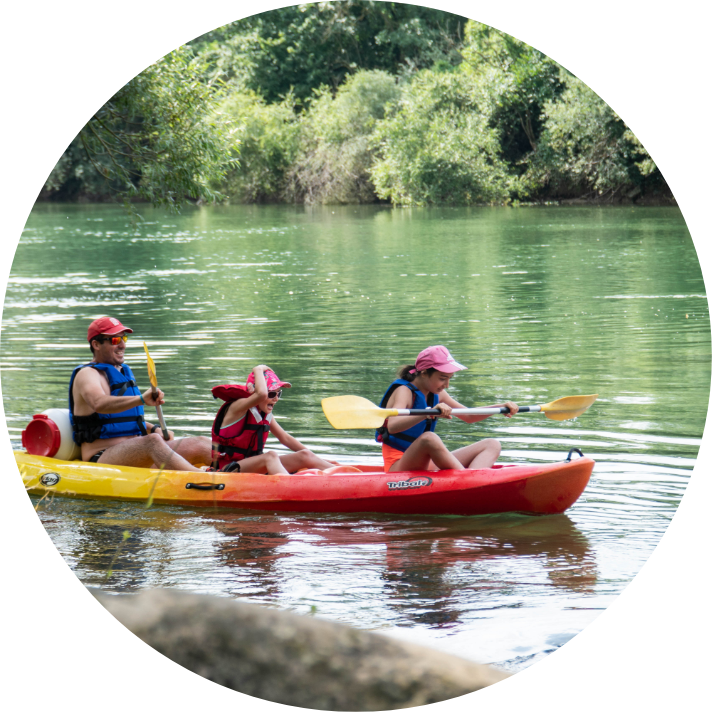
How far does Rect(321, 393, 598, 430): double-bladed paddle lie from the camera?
540 cm

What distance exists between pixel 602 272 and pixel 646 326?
17.0 ft

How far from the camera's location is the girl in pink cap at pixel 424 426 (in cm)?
534

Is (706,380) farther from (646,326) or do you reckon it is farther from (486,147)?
(486,147)

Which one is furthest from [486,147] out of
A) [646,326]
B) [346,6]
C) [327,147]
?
[646,326]

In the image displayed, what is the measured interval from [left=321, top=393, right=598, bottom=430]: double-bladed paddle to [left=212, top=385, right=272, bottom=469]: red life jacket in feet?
1.29

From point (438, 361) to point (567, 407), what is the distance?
3.65ft

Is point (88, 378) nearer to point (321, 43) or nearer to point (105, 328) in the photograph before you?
point (105, 328)

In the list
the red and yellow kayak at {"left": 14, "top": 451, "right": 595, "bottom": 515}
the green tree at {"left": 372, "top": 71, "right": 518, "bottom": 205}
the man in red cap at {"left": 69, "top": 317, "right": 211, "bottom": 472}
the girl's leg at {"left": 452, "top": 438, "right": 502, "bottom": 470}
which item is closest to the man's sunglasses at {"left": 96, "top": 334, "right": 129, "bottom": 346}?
the man in red cap at {"left": 69, "top": 317, "right": 211, "bottom": 472}

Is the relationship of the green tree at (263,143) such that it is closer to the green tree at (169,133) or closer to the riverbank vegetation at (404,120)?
the riverbank vegetation at (404,120)

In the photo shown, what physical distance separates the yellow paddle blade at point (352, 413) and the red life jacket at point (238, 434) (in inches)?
14.6

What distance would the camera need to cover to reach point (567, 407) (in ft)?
19.6

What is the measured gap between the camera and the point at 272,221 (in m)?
30.8

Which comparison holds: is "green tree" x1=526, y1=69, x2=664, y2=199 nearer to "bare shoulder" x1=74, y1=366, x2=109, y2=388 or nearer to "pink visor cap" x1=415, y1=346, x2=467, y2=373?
"pink visor cap" x1=415, y1=346, x2=467, y2=373

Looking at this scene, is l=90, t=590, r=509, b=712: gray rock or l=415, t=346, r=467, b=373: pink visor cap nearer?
l=90, t=590, r=509, b=712: gray rock
